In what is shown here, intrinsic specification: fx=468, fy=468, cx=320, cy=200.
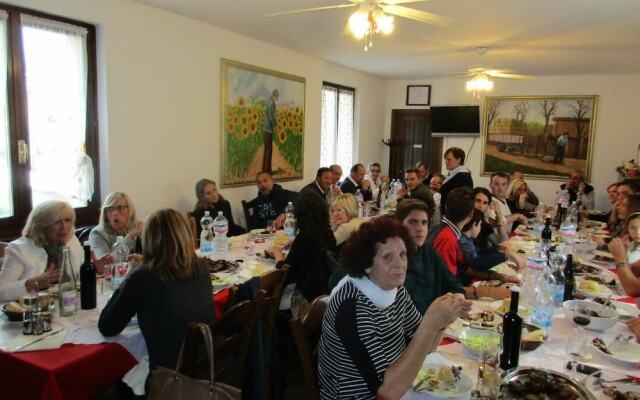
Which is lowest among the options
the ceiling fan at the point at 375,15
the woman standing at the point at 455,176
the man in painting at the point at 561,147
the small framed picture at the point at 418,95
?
the woman standing at the point at 455,176

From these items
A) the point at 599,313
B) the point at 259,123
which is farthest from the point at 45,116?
the point at 599,313

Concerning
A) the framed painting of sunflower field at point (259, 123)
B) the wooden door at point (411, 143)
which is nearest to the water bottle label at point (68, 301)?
the framed painting of sunflower field at point (259, 123)

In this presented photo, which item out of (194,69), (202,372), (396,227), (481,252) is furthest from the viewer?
(194,69)

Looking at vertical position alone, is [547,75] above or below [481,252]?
above

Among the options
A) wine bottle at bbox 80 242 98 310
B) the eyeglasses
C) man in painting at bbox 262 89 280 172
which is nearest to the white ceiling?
man in painting at bbox 262 89 280 172

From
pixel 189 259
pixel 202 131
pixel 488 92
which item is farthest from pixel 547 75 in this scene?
pixel 189 259

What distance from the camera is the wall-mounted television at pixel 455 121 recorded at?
8.38 metres

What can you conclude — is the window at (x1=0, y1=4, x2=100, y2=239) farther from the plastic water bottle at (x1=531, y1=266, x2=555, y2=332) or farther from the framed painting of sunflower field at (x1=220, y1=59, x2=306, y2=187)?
the plastic water bottle at (x1=531, y1=266, x2=555, y2=332)

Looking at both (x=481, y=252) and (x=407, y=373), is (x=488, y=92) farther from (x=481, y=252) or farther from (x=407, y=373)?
(x=407, y=373)

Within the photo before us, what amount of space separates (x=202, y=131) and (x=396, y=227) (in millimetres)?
3774

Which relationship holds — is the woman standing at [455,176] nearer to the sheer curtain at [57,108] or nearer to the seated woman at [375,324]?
the sheer curtain at [57,108]

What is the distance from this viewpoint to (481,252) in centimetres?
309

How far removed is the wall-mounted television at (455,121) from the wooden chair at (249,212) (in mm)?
4510

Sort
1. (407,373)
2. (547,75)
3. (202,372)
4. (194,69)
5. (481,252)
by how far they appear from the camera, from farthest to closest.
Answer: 1. (547,75)
2. (194,69)
3. (481,252)
4. (202,372)
5. (407,373)
